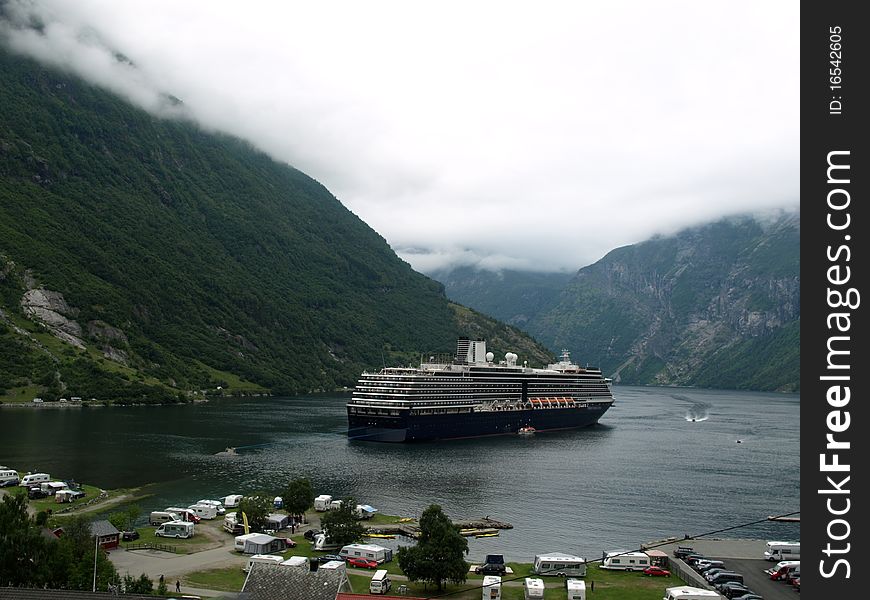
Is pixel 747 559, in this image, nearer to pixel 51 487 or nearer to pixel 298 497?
pixel 298 497

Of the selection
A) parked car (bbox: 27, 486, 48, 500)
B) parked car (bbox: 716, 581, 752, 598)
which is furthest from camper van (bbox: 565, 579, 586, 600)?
parked car (bbox: 27, 486, 48, 500)

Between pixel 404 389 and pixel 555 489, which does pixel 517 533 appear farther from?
pixel 404 389

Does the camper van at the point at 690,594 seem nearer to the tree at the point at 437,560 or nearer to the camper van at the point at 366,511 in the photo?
the tree at the point at 437,560

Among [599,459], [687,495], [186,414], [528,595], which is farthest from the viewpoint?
[186,414]

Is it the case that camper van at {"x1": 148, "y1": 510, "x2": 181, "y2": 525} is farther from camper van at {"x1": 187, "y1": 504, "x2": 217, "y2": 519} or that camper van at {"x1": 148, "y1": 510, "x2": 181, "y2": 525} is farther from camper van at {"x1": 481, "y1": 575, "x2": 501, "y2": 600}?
camper van at {"x1": 481, "y1": 575, "x2": 501, "y2": 600}

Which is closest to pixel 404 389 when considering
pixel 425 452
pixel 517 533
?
pixel 425 452

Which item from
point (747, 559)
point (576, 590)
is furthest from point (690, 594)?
point (747, 559)
